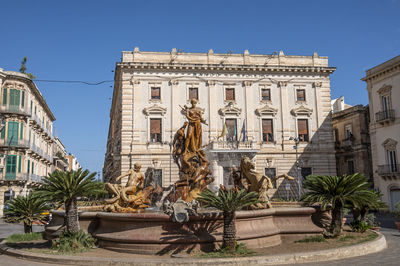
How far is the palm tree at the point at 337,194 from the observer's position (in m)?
11.0

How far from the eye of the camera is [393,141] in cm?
3194

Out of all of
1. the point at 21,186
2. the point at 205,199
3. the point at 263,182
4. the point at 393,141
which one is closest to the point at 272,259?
the point at 205,199

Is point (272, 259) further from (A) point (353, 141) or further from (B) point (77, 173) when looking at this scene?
(A) point (353, 141)

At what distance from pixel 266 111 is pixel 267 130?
174 centimetres

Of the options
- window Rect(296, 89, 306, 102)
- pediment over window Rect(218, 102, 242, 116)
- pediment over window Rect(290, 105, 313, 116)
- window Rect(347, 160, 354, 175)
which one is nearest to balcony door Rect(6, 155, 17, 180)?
pediment over window Rect(218, 102, 242, 116)

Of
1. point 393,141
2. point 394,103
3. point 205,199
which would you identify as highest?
point 394,103

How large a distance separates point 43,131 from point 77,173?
38.8m

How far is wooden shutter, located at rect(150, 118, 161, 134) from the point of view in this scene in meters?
33.3

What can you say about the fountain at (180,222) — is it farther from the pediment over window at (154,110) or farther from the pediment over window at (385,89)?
the pediment over window at (385,89)

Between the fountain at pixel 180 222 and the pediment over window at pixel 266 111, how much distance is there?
2178cm

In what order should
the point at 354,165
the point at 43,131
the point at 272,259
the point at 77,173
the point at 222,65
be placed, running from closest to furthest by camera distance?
the point at 272,259 → the point at 77,173 → the point at 222,65 → the point at 354,165 → the point at 43,131

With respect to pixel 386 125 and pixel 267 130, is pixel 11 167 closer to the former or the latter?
pixel 267 130

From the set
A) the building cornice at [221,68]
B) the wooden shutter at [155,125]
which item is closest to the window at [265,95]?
the building cornice at [221,68]

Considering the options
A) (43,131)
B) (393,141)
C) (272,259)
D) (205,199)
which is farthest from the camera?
(43,131)
